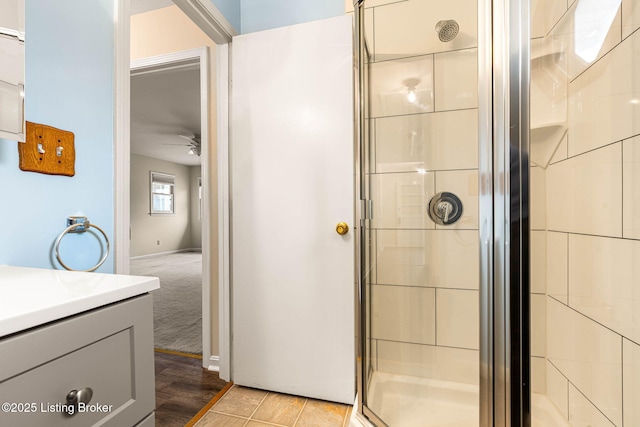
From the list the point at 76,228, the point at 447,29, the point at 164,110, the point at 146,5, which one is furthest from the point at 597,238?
the point at 164,110

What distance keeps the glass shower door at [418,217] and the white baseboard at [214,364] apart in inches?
36.2

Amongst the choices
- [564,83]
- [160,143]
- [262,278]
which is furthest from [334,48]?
[160,143]

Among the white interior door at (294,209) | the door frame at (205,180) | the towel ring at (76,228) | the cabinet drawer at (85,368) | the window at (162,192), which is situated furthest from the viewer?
the window at (162,192)

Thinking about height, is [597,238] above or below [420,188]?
below

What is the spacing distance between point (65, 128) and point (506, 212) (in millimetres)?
1281

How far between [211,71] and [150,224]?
6272 millimetres

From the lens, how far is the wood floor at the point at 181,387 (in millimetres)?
1428

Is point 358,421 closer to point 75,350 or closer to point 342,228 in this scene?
point 342,228

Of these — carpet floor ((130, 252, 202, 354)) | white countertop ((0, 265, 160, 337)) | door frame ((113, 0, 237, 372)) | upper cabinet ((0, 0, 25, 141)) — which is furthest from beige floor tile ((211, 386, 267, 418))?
upper cabinet ((0, 0, 25, 141))

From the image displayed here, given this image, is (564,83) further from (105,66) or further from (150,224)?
(150,224)

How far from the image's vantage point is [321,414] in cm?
143

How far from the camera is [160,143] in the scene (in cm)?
589

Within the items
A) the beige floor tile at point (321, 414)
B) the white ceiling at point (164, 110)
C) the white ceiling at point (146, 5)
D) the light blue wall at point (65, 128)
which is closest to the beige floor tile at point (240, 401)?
the beige floor tile at point (321, 414)

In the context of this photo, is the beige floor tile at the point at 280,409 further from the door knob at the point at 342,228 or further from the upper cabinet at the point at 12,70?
the upper cabinet at the point at 12,70
